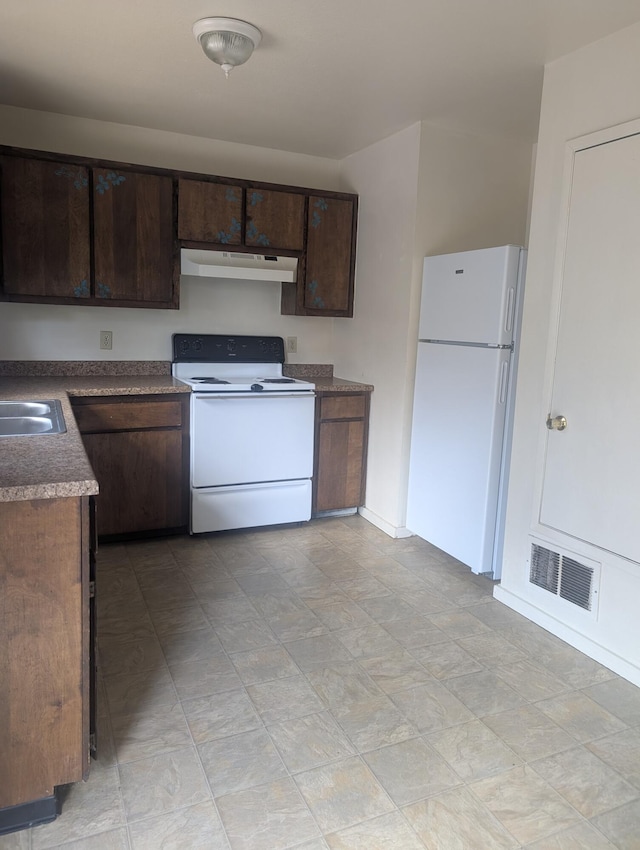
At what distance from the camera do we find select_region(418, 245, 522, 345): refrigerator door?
2.89m

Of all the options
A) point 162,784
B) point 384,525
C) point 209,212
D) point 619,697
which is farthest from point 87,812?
point 209,212

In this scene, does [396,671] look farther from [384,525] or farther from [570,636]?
[384,525]

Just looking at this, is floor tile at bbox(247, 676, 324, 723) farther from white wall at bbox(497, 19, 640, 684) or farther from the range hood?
the range hood

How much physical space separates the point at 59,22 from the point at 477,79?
1.72m

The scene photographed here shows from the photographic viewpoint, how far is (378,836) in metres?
1.59

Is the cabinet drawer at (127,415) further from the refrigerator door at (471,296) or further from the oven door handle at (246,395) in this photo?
the refrigerator door at (471,296)

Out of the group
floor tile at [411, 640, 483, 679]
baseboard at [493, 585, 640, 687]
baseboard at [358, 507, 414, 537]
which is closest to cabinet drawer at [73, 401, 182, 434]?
baseboard at [358, 507, 414, 537]

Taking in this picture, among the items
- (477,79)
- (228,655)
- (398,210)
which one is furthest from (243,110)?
(228,655)

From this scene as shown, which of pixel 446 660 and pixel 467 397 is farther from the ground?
pixel 467 397

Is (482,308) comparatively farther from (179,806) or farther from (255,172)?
(179,806)

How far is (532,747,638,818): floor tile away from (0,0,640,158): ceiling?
2430 millimetres

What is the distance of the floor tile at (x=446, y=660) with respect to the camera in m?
2.36

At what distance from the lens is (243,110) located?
129 inches

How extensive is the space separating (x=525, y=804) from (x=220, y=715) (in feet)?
3.14
